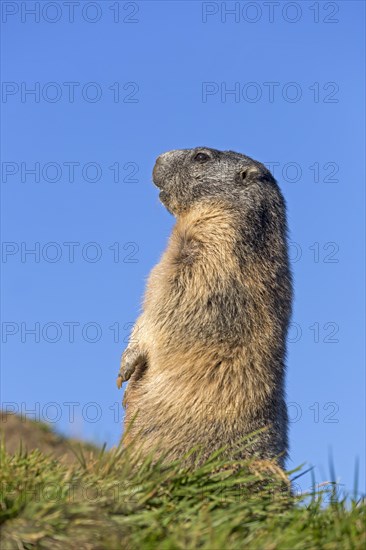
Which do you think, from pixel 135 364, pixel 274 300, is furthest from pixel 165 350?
pixel 274 300

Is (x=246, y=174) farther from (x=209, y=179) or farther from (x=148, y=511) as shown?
(x=148, y=511)

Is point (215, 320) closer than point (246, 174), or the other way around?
point (215, 320)

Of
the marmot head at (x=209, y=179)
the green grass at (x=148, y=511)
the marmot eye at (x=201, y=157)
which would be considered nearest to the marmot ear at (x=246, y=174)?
the marmot head at (x=209, y=179)

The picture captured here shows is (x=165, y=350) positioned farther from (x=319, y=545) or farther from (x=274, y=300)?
(x=319, y=545)

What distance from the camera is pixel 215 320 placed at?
315 inches

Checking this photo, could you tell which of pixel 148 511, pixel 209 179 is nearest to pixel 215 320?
pixel 209 179

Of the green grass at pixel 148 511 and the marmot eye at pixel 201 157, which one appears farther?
the marmot eye at pixel 201 157

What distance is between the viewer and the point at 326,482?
578 centimetres

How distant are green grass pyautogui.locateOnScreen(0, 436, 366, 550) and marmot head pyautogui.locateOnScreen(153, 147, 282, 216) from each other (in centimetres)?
413

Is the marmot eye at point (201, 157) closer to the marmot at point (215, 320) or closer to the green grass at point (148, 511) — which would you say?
the marmot at point (215, 320)

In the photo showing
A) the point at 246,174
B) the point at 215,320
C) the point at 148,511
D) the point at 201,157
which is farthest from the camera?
the point at 201,157

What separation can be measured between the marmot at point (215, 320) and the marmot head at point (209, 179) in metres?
0.01

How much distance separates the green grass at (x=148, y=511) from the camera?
4355mm

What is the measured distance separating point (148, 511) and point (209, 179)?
5.18m
